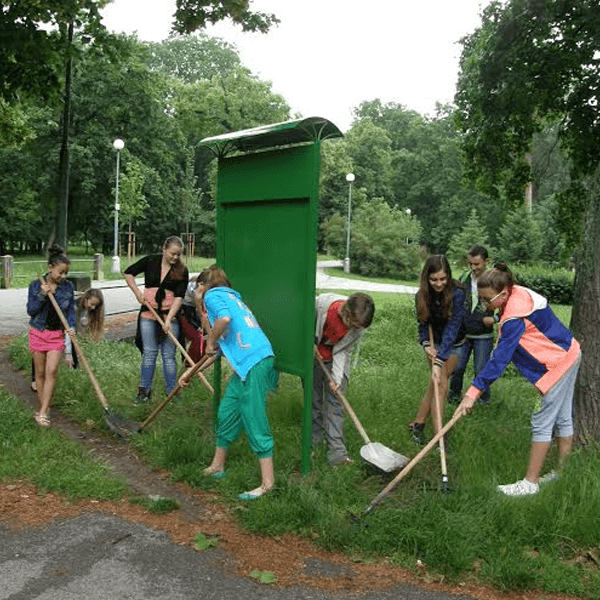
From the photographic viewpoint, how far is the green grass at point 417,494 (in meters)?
3.59

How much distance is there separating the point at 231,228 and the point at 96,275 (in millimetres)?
19427

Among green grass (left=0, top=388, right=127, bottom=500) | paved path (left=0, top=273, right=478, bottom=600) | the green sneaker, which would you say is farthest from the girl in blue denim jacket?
the green sneaker

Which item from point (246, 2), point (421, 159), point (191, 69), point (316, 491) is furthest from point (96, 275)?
point (421, 159)

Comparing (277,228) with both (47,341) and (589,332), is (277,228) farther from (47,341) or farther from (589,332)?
(47,341)

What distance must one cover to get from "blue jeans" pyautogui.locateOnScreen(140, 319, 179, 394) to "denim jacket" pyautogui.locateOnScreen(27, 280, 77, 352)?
2.18 feet

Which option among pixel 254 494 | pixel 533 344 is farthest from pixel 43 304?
pixel 533 344

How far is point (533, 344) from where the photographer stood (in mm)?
4348

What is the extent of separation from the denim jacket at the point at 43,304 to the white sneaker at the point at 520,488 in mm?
3878

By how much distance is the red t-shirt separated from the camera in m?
4.91

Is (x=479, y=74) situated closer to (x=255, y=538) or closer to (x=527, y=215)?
(x=255, y=538)

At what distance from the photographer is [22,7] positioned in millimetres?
9953

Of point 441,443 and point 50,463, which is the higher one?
point 441,443

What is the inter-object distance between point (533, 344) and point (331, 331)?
1375 mm

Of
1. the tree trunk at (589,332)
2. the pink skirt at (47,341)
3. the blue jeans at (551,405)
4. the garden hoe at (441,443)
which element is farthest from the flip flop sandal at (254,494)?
the pink skirt at (47,341)
